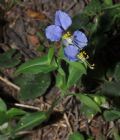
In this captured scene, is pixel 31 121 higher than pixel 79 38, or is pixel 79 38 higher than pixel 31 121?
pixel 79 38

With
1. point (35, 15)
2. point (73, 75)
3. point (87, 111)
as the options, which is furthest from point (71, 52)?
point (35, 15)

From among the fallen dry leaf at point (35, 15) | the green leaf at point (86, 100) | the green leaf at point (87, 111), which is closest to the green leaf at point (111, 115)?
Result: the green leaf at point (87, 111)

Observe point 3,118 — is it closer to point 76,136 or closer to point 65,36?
point 76,136

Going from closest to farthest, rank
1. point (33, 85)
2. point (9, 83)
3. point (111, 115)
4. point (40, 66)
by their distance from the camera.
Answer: point (40, 66), point (111, 115), point (33, 85), point (9, 83)

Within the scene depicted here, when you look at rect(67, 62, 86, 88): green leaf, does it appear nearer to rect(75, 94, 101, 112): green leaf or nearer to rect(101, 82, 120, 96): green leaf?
rect(75, 94, 101, 112): green leaf

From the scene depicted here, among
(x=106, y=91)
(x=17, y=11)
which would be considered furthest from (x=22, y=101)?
(x=17, y=11)

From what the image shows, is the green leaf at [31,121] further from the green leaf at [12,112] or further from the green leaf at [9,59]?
the green leaf at [9,59]
